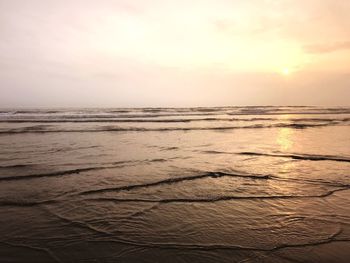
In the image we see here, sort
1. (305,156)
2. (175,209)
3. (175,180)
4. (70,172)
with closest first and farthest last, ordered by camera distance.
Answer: (175,209) → (175,180) → (70,172) → (305,156)

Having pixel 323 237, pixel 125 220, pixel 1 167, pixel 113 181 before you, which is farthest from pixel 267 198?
pixel 1 167

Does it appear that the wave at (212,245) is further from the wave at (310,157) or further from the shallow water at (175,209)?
the wave at (310,157)

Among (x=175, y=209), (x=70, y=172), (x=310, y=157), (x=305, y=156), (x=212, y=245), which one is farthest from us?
(x=305, y=156)

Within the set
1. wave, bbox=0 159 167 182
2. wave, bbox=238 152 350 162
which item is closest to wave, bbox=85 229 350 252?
wave, bbox=0 159 167 182

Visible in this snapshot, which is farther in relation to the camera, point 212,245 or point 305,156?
point 305,156

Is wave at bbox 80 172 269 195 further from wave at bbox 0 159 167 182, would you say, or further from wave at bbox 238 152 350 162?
wave at bbox 238 152 350 162

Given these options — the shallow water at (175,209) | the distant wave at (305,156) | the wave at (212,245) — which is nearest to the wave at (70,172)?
the shallow water at (175,209)

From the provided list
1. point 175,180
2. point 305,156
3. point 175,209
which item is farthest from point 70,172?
point 305,156

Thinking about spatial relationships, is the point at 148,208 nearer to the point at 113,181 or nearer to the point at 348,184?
the point at 113,181

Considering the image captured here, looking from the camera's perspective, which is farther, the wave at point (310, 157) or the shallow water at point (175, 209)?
the wave at point (310, 157)

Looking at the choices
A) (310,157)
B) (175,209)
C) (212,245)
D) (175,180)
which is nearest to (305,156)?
(310,157)

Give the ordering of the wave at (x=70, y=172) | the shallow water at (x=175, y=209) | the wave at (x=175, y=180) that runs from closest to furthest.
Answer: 1. the shallow water at (x=175, y=209)
2. the wave at (x=175, y=180)
3. the wave at (x=70, y=172)

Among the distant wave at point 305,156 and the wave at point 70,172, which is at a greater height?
the wave at point 70,172

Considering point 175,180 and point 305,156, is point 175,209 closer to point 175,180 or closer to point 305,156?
point 175,180
